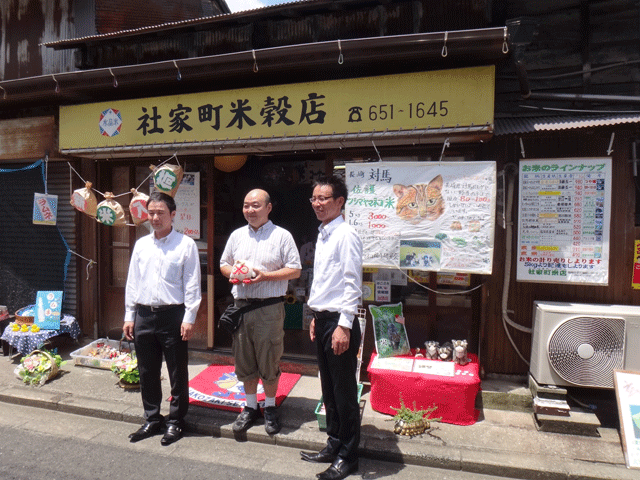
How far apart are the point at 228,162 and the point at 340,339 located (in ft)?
13.4

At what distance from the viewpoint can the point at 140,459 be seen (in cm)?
411

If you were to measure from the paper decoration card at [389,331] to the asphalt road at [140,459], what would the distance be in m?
1.43

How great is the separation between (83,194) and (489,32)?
565 cm

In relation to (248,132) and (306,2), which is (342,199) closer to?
(248,132)

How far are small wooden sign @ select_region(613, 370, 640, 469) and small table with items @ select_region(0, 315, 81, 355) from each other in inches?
288

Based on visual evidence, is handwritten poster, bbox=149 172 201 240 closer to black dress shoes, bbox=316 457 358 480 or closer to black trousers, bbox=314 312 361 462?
black trousers, bbox=314 312 361 462

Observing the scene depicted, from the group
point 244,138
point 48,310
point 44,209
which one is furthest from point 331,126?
point 48,310

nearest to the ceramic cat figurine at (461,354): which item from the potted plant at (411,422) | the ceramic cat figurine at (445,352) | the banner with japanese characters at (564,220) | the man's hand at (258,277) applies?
the ceramic cat figurine at (445,352)

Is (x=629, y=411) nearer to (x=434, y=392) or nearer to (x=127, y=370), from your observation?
(x=434, y=392)

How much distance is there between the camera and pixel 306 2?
19.1 ft

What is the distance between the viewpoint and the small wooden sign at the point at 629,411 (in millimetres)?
3919

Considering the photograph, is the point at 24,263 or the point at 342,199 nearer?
the point at 342,199

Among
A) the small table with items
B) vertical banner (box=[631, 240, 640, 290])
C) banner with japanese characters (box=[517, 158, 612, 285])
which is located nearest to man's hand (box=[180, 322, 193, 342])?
the small table with items

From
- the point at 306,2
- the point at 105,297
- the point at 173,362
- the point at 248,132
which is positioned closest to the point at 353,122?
the point at 248,132
